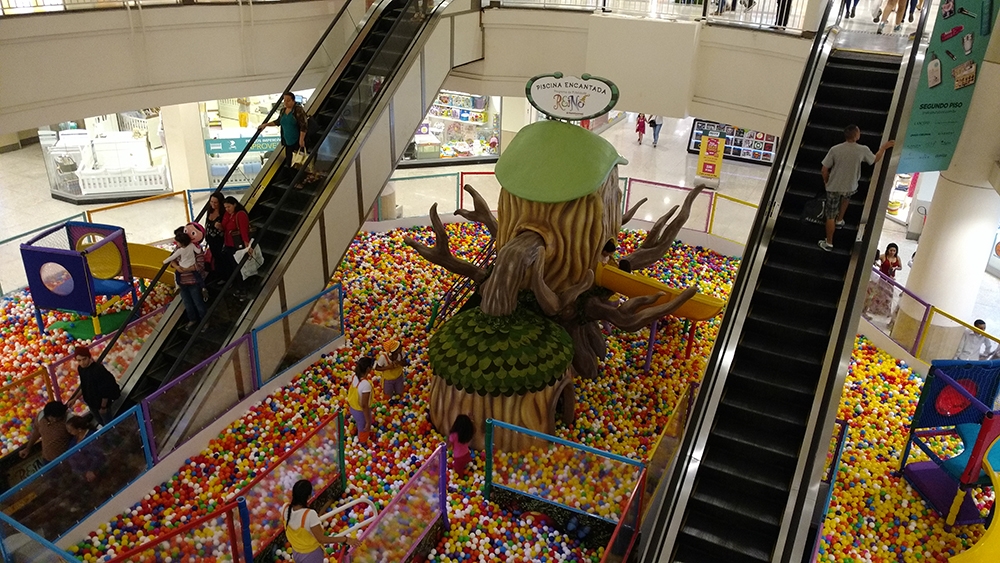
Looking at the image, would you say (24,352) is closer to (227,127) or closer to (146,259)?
(146,259)

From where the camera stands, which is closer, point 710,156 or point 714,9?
point 714,9

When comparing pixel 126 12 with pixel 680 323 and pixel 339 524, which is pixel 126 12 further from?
pixel 680 323

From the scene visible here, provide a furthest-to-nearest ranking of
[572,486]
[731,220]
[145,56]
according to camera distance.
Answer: [731,220] < [145,56] < [572,486]

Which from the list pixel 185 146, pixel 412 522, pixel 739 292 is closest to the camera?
pixel 412 522

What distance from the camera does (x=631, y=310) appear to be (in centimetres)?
906

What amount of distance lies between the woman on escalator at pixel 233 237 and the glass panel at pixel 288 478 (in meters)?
2.46

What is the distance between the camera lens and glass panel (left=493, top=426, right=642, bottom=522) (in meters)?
7.36

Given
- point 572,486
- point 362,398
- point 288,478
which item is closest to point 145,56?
point 362,398

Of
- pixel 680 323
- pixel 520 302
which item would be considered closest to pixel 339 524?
pixel 520 302

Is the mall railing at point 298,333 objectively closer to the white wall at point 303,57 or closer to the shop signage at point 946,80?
the white wall at point 303,57

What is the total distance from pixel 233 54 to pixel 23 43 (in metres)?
3.11

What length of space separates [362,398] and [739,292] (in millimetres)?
4187

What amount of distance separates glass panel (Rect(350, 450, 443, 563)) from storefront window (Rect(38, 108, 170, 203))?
12775 mm

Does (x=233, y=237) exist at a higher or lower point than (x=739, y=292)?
lower
